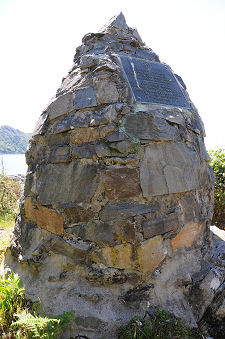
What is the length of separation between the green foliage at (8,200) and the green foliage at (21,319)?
418cm

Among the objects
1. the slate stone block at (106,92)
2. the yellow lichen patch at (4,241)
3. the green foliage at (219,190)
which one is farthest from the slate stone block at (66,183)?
the green foliage at (219,190)

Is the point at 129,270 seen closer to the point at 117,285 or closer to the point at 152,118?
the point at 117,285

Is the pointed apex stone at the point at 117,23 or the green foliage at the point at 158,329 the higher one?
the pointed apex stone at the point at 117,23

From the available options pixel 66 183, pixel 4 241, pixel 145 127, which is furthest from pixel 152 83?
pixel 4 241

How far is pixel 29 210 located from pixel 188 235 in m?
1.63

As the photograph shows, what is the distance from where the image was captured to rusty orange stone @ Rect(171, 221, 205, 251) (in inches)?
89.7

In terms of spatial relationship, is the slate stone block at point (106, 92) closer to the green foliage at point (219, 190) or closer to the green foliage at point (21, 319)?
the green foliage at point (21, 319)

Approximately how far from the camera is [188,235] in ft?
7.82

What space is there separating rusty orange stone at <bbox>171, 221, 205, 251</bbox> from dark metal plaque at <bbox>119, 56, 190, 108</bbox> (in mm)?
1248

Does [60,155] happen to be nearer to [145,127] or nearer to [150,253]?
[145,127]

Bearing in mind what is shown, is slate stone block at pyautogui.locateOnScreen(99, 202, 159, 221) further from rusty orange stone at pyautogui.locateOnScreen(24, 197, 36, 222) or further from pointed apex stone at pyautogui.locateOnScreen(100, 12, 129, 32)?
pointed apex stone at pyautogui.locateOnScreen(100, 12, 129, 32)

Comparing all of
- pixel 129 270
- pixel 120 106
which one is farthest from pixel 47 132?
pixel 129 270

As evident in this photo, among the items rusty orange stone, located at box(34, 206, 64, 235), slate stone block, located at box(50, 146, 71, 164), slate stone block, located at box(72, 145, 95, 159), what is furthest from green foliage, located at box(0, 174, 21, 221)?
slate stone block, located at box(72, 145, 95, 159)

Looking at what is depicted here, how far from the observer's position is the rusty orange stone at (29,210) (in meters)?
2.51
